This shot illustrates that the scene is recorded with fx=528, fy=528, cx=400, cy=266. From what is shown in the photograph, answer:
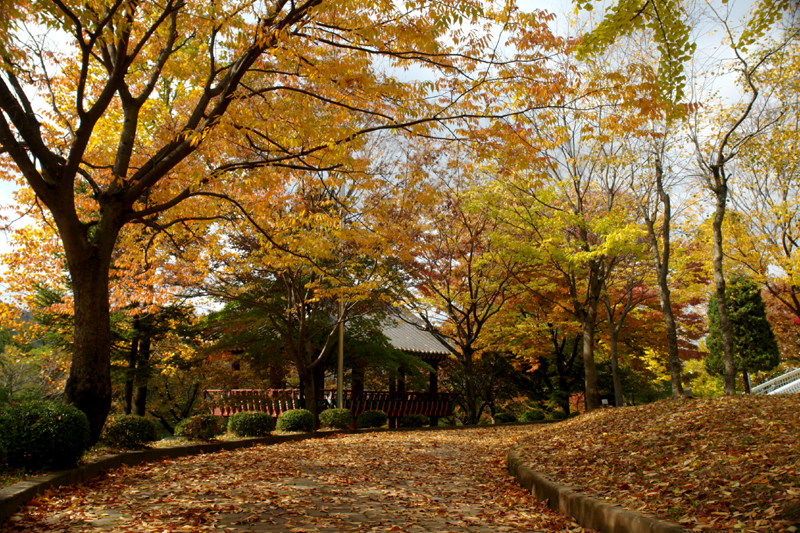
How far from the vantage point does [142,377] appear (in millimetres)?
15078

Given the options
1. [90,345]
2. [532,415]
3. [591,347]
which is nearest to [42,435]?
[90,345]

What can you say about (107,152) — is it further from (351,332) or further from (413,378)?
(413,378)

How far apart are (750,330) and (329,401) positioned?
639 inches

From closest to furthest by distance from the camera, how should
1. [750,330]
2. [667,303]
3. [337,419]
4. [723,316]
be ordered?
[723,316], [667,303], [337,419], [750,330]

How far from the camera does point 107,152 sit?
408 inches

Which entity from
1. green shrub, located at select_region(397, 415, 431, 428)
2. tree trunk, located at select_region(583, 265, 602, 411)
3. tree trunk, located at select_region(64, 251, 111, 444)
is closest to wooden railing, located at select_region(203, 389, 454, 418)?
green shrub, located at select_region(397, 415, 431, 428)

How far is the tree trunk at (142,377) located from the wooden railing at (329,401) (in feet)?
5.90

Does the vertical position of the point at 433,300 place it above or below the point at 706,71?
below

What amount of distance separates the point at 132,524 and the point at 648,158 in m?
11.7

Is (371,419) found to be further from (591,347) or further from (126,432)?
(126,432)

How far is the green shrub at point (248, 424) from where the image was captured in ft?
34.1

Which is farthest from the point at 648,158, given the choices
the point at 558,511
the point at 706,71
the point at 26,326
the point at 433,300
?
the point at 26,326

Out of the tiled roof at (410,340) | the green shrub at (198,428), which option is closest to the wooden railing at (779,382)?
the tiled roof at (410,340)

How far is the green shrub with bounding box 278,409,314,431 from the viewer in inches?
469
